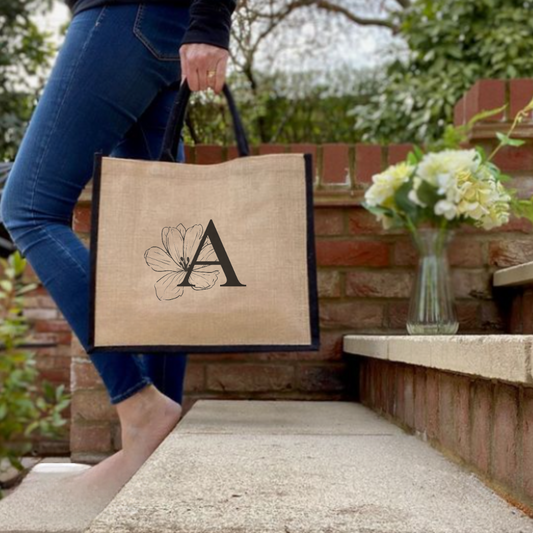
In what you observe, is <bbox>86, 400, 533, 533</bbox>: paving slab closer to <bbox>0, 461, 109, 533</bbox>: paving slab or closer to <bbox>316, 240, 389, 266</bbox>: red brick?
<bbox>0, 461, 109, 533</bbox>: paving slab

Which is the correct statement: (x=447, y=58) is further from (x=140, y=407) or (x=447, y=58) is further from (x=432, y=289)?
(x=140, y=407)

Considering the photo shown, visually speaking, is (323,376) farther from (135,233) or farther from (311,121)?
(311,121)

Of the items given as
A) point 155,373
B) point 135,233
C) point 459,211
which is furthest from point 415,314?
point 135,233

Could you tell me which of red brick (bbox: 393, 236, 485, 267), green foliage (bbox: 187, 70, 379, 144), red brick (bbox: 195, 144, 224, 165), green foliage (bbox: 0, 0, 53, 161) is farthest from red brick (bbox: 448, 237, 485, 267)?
green foliage (bbox: 0, 0, 53, 161)

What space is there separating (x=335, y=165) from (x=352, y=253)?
0.24 metres

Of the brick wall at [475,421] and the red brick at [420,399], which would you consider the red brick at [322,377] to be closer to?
the brick wall at [475,421]

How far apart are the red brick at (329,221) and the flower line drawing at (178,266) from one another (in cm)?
80

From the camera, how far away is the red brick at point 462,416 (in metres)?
1.12

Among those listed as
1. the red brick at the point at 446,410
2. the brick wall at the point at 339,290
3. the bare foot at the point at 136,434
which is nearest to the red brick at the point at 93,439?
the brick wall at the point at 339,290

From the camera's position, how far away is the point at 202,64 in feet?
4.71

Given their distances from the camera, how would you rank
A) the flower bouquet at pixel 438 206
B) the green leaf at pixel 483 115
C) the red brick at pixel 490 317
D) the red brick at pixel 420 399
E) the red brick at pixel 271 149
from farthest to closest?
the red brick at pixel 271 149 < the red brick at pixel 490 317 < the green leaf at pixel 483 115 < the flower bouquet at pixel 438 206 < the red brick at pixel 420 399

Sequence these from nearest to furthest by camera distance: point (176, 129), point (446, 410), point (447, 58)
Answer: point (446, 410)
point (176, 129)
point (447, 58)

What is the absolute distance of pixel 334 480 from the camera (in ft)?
3.29

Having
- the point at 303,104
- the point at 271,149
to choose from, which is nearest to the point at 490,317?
the point at 271,149
